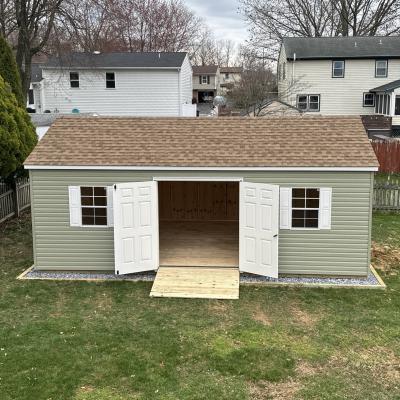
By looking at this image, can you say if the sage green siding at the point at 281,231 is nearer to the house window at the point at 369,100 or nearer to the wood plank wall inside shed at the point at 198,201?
the wood plank wall inside shed at the point at 198,201

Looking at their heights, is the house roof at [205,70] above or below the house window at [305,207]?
above

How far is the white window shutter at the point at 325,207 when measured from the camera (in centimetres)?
1178

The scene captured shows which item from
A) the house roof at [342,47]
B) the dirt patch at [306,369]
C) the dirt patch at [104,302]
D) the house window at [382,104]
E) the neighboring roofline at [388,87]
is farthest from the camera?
the house roof at [342,47]

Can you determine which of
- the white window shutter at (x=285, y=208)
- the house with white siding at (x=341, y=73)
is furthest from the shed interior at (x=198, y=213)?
the house with white siding at (x=341, y=73)

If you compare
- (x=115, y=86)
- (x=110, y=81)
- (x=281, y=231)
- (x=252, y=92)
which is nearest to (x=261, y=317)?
(x=281, y=231)

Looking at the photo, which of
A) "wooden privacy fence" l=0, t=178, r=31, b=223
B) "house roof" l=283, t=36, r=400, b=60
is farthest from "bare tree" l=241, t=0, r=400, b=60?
"wooden privacy fence" l=0, t=178, r=31, b=223

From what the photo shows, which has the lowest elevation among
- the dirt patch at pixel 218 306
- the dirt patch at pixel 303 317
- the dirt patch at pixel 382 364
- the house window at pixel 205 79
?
the dirt patch at pixel 382 364

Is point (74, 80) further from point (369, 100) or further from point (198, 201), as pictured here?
point (369, 100)

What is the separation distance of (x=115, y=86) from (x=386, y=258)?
25.5 metres

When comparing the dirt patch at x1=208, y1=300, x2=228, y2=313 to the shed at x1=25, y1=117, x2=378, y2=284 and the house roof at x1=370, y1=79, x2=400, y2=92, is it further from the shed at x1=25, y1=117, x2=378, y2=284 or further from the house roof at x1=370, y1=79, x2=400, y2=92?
the house roof at x1=370, y1=79, x2=400, y2=92

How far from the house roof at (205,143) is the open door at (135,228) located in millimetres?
715

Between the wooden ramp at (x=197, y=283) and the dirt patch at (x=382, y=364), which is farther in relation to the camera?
the wooden ramp at (x=197, y=283)

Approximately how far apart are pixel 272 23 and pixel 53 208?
4179 cm

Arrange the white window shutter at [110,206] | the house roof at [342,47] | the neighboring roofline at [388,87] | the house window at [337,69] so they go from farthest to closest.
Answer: the house window at [337,69] < the house roof at [342,47] < the neighboring roofline at [388,87] < the white window shutter at [110,206]
